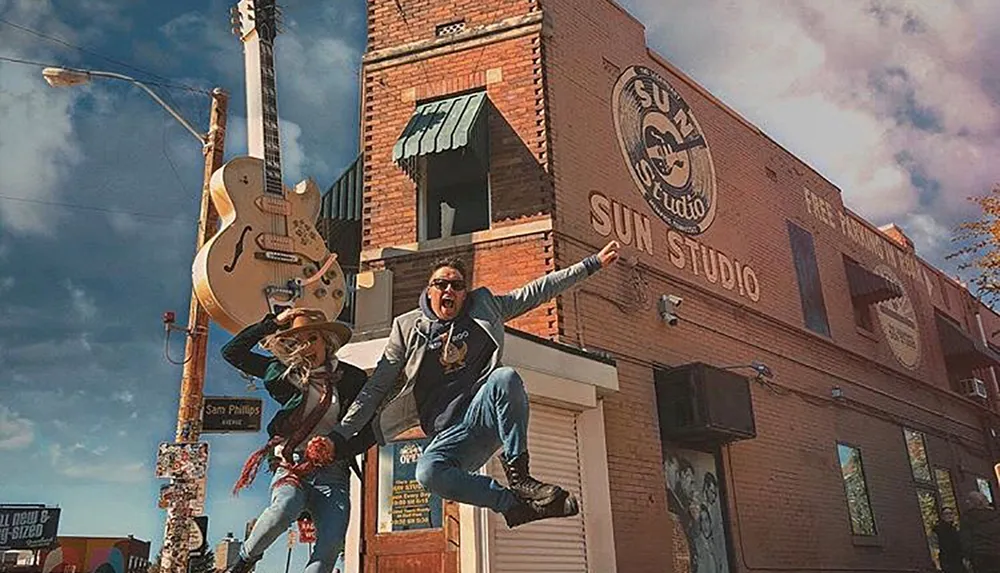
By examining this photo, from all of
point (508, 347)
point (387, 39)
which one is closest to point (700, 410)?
point (508, 347)

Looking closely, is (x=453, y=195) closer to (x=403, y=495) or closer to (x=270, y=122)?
(x=270, y=122)

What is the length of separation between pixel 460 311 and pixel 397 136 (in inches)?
303

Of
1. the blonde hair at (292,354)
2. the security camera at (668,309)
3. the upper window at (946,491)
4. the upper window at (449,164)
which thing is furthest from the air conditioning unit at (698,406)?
the upper window at (946,491)

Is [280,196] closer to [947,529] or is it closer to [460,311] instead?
[460,311]

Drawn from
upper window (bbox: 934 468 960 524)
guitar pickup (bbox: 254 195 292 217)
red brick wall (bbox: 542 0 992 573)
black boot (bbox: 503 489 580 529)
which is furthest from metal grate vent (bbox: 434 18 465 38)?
upper window (bbox: 934 468 960 524)

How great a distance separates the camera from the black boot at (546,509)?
3859 millimetres

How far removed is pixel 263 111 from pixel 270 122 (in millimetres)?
198

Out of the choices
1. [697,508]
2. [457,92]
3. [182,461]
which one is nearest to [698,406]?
[697,508]

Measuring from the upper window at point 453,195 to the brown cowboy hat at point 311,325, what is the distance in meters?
6.23

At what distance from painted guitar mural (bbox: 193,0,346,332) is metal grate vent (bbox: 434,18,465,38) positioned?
3.07 metres

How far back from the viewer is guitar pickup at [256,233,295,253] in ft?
27.8

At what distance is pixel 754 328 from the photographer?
14.0 metres

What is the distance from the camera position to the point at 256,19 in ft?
33.8

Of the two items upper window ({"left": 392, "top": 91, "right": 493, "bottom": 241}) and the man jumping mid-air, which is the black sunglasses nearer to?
the man jumping mid-air
